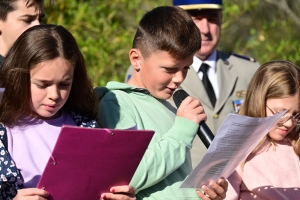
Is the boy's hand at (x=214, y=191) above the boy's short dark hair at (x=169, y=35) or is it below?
below

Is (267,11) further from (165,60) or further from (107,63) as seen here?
(165,60)

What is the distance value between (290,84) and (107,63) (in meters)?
2.62

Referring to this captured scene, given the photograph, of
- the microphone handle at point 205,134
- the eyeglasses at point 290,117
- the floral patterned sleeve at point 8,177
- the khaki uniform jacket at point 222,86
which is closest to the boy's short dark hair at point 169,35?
the microphone handle at point 205,134

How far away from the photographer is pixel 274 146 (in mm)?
4156

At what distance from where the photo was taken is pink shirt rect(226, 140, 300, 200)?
3.95m

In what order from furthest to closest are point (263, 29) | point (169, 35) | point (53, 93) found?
point (263, 29), point (169, 35), point (53, 93)

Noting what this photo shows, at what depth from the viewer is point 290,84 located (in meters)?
4.14

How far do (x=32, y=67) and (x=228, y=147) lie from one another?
0.88 meters

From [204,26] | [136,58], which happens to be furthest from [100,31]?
[136,58]

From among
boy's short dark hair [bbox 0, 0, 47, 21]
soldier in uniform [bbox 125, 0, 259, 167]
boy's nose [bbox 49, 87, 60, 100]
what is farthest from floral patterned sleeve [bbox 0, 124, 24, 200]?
soldier in uniform [bbox 125, 0, 259, 167]

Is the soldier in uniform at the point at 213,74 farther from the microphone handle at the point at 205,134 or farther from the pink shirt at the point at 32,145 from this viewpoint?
the pink shirt at the point at 32,145

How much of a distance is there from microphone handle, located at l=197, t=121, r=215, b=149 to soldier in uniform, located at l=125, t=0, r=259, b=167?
187 cm

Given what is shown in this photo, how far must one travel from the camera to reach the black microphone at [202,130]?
330cm

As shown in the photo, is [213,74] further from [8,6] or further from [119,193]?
[119,193]
